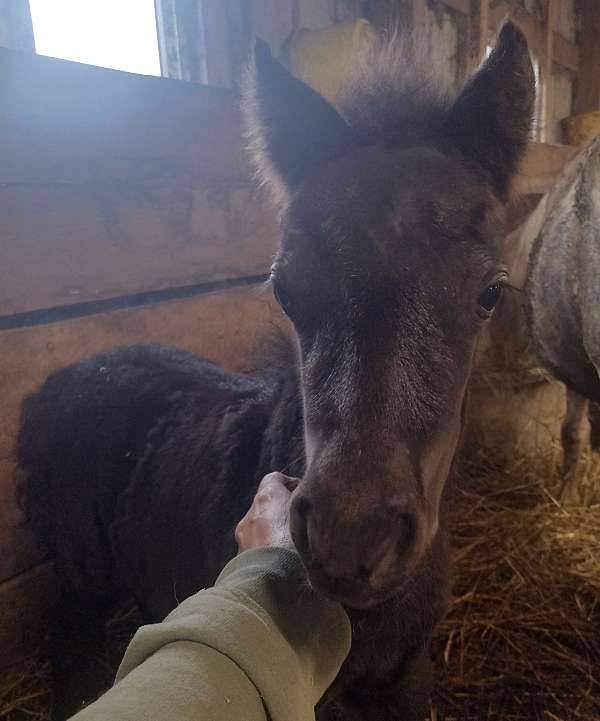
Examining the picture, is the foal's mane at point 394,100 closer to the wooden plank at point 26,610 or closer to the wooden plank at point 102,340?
the wooden plank at point 102,340

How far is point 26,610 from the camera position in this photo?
211cm

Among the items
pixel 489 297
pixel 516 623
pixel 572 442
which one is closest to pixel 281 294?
pixel 489 297

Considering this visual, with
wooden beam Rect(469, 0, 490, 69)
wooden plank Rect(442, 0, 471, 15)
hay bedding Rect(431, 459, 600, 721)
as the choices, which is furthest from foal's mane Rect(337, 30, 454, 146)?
wooden plank Rect(442, 0, 471, 15)

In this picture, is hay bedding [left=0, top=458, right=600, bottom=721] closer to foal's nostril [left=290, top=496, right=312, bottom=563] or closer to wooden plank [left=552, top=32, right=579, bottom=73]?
foal's nostril [left=290, top=496, right=312, bottom=563]

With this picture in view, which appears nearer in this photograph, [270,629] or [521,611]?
[270,629]

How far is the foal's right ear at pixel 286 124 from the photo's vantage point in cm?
141

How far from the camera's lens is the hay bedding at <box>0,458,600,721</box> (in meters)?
2.01

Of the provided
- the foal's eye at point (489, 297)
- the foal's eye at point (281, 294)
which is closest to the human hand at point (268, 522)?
the foal's eye at point (281, 294)

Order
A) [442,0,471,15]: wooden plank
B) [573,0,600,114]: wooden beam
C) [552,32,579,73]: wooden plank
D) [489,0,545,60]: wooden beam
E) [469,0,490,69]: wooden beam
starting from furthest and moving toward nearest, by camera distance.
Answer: [573,0,600,114]: wooden beam → [552,32,579,73]: wooden plank → [489,0,545,60]: wooden beam → [442,0,471,15]: wooden plank → [469,0,490,69]: wooden beam

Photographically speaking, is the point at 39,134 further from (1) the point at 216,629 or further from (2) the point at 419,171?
(1) the point at 216,629

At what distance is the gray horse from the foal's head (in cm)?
98

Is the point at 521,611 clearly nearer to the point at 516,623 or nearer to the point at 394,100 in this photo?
the point at 516,623

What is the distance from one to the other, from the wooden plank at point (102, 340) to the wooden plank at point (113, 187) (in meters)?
0.11

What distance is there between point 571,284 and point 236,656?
208 cm
